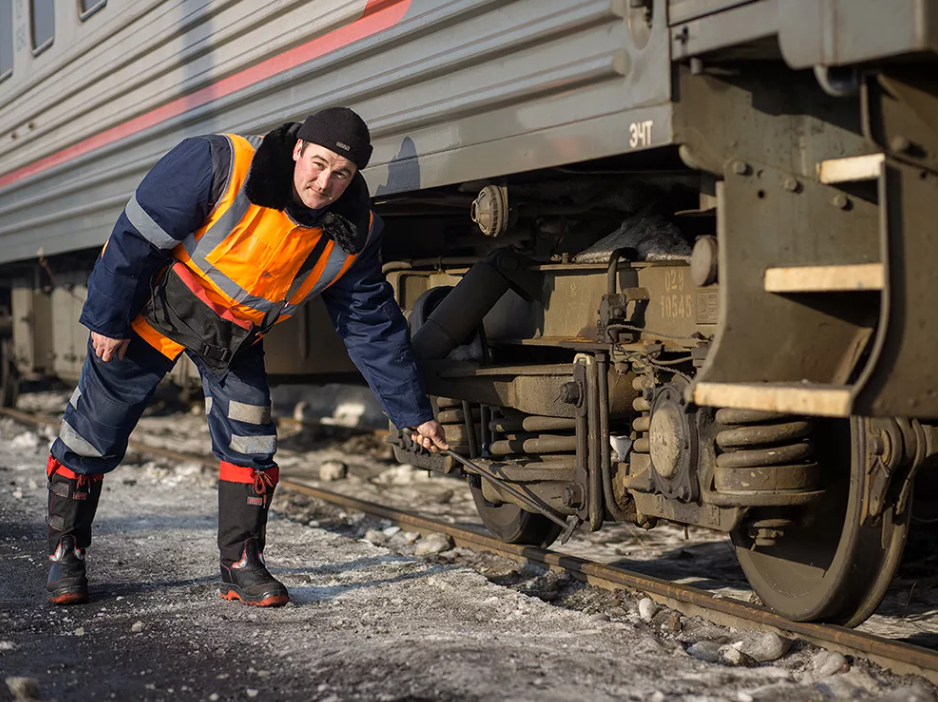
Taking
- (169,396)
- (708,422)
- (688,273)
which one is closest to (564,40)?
(688,273)

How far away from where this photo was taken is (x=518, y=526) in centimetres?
516

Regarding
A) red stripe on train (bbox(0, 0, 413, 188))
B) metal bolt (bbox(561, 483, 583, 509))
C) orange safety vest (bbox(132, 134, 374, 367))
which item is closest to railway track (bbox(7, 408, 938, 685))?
metal bolt (bbox(561, 483, 583, 509))

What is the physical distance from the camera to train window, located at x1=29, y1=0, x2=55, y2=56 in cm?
797

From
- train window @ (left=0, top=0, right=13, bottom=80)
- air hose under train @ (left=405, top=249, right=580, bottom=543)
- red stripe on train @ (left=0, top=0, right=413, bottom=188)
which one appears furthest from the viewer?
train window @ (left=0, top=0, right=13, bottom=80)

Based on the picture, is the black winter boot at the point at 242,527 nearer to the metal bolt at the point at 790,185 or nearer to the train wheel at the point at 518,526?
the train wheel at the point at 518,526

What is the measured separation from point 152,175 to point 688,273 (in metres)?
1.73

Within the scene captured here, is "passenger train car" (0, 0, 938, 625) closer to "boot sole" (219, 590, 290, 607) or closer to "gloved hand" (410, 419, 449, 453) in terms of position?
"gloved hand" (410, 419, 449, 453)

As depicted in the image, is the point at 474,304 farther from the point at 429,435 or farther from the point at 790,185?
the point at 790,185

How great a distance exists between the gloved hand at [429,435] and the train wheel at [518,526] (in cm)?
92

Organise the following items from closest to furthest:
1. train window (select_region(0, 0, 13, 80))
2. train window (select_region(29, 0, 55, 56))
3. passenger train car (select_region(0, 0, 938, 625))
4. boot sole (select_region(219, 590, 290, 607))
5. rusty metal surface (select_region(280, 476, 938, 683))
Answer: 1. passenger train car (select_region(0, 0, 938, 625))
2. rusty metal surface (select_region(280, 476, 938, 683))
3. boot sole (select_region(219, 590, 290, 607))
4. train window (select_region(29, 0, 55, 56))
5. train window (select_region(0, 0, 13, 80))

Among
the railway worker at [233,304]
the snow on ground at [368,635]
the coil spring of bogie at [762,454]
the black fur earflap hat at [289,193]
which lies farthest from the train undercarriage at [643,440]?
the black fur earflap hat at [289,193]

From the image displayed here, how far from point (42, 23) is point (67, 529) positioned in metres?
5.13

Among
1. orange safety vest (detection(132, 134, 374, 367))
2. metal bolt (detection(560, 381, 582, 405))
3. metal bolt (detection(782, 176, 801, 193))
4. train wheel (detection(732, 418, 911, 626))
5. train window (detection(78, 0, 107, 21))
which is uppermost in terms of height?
train window (detection(78, 0, 107, 21))

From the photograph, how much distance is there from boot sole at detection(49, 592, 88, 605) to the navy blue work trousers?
0.42 metres
